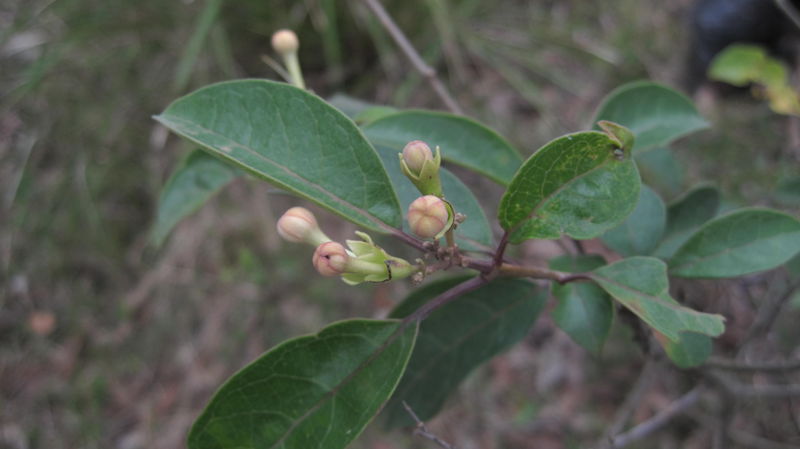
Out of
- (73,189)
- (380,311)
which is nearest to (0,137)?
(73,189)

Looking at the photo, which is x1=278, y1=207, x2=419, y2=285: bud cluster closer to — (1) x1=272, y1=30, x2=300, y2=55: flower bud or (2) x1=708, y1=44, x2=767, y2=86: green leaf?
(1) x1=272, y1=30, x2=300, y2=55: flower bud

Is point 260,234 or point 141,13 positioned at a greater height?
point 141,13

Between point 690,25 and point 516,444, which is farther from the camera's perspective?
point 690,25

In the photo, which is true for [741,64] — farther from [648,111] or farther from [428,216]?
[428,216]

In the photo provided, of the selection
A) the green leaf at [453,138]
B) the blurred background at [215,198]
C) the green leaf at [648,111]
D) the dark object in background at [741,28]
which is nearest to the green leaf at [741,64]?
the blurred background at [215,198]

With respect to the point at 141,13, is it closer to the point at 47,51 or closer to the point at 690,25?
the point at 47,51

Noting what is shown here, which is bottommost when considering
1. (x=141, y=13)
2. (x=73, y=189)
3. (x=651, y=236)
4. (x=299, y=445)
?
(x=73, y=189)

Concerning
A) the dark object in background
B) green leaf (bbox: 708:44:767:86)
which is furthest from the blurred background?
green leaf (bbox: 708:44:767:86)
